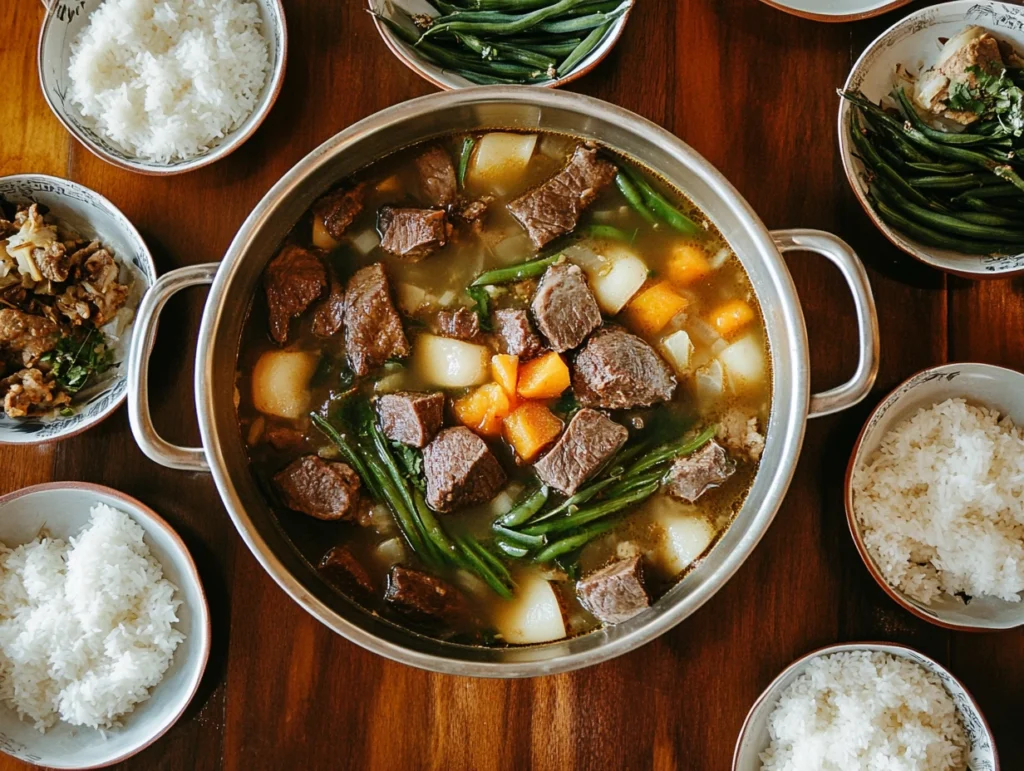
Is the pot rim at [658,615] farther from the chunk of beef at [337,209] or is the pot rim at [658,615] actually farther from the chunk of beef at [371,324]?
the chunk of beef at [371,324]

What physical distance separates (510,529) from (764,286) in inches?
41.3

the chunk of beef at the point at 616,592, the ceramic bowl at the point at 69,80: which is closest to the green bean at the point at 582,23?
the ceramic bowl at the point at 69,80

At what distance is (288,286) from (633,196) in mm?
1078

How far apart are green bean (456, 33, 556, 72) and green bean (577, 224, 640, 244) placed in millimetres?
535

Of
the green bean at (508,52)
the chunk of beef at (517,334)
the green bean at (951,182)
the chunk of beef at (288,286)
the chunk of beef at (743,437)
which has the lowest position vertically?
the chunk of beef at (743,437)

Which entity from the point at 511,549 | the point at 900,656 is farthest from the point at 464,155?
the point at 900,656

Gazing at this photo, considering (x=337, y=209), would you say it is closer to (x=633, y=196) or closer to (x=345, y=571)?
(x=633, y=196)

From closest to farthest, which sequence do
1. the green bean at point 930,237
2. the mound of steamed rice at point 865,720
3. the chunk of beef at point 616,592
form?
the chunk of beef at point 616,592
the mound of steamed rice at point 865,720
the green bean at point 930,237

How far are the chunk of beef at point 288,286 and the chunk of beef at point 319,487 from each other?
1.28ft

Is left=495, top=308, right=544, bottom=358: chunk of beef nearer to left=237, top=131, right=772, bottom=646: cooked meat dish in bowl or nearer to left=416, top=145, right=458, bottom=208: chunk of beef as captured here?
left=237, top=131, right=772, bottom=646: cooked meat dish in bowl

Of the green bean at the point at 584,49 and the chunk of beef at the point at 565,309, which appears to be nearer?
the chunk of beef at the point at 565,309

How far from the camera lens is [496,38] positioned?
2.86m

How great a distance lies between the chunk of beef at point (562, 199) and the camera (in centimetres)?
266

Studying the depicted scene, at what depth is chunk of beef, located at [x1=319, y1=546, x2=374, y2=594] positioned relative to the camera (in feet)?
8.70
